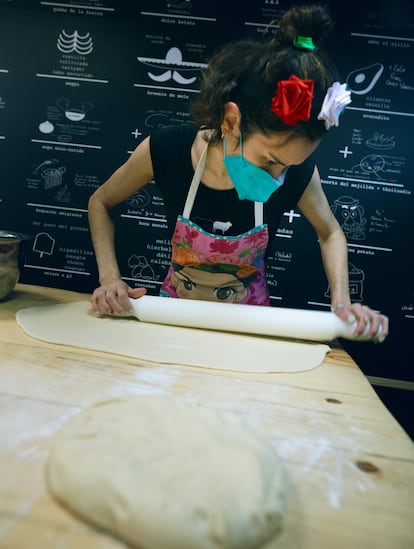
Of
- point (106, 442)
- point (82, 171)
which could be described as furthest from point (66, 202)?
point (106, 442)

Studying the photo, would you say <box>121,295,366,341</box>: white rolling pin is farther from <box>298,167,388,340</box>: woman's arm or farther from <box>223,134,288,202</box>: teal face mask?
<box>223,134,288,202</box>: teal face mask

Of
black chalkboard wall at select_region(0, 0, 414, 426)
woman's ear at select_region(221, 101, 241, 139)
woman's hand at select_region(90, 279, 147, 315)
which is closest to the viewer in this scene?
woman's ear at select_region(221, 101, 241, 139)

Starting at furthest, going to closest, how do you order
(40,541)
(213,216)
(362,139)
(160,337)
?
(362,139) → (213,216) → (160,337) → (40,541)

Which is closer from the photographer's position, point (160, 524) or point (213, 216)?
point (160, 524)

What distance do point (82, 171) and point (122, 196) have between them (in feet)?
3.61

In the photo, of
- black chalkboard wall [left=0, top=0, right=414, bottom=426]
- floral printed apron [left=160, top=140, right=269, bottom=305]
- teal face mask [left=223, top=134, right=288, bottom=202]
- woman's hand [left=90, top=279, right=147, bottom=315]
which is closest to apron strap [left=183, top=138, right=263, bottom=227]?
floral printed apron [left=160, top=140, right=269, bottom=305]

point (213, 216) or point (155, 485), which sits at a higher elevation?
point (213, 216)

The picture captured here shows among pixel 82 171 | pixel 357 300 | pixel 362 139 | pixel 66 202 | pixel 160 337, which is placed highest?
pixel 362 139

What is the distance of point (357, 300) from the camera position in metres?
2.42

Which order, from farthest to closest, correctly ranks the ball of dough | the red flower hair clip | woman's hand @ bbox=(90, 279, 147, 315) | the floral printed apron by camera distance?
1. the floral printed apron
2. woman's hand @ bbox=(90, 279, 147, 315)
3. the red flower hair clip
4. the ball of dough

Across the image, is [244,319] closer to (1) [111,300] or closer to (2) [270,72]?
(1) [111,300]

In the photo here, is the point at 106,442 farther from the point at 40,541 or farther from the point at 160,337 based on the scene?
the point at 160,337

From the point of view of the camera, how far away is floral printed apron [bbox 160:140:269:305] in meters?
1.43

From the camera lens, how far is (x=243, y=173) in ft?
4.22
